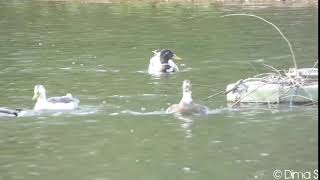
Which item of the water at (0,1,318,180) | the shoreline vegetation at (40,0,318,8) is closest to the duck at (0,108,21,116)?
the water at (0,1,318,180)

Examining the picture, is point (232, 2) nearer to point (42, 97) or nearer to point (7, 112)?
point (42, 97)

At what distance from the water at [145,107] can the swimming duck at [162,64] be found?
442 mm

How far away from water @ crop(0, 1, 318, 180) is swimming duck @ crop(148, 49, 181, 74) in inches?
17.4

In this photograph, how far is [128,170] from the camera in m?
14.9

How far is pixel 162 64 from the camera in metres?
26.3

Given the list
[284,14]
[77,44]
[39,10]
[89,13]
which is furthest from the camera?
[39,10]

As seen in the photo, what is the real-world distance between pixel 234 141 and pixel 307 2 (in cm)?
3245

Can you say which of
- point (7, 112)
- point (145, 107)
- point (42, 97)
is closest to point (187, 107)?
point (145, 107)

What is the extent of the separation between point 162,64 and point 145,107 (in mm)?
6260

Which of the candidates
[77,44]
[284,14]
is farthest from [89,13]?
[77,44]

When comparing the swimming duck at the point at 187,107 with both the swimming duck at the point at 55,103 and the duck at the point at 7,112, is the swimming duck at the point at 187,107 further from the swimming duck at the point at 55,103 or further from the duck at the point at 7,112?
the duck at the point at 7,112

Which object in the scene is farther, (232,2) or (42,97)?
(232,2)

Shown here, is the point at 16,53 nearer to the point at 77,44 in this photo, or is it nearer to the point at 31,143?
the point at 77,44

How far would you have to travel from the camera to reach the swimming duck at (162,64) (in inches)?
1030
